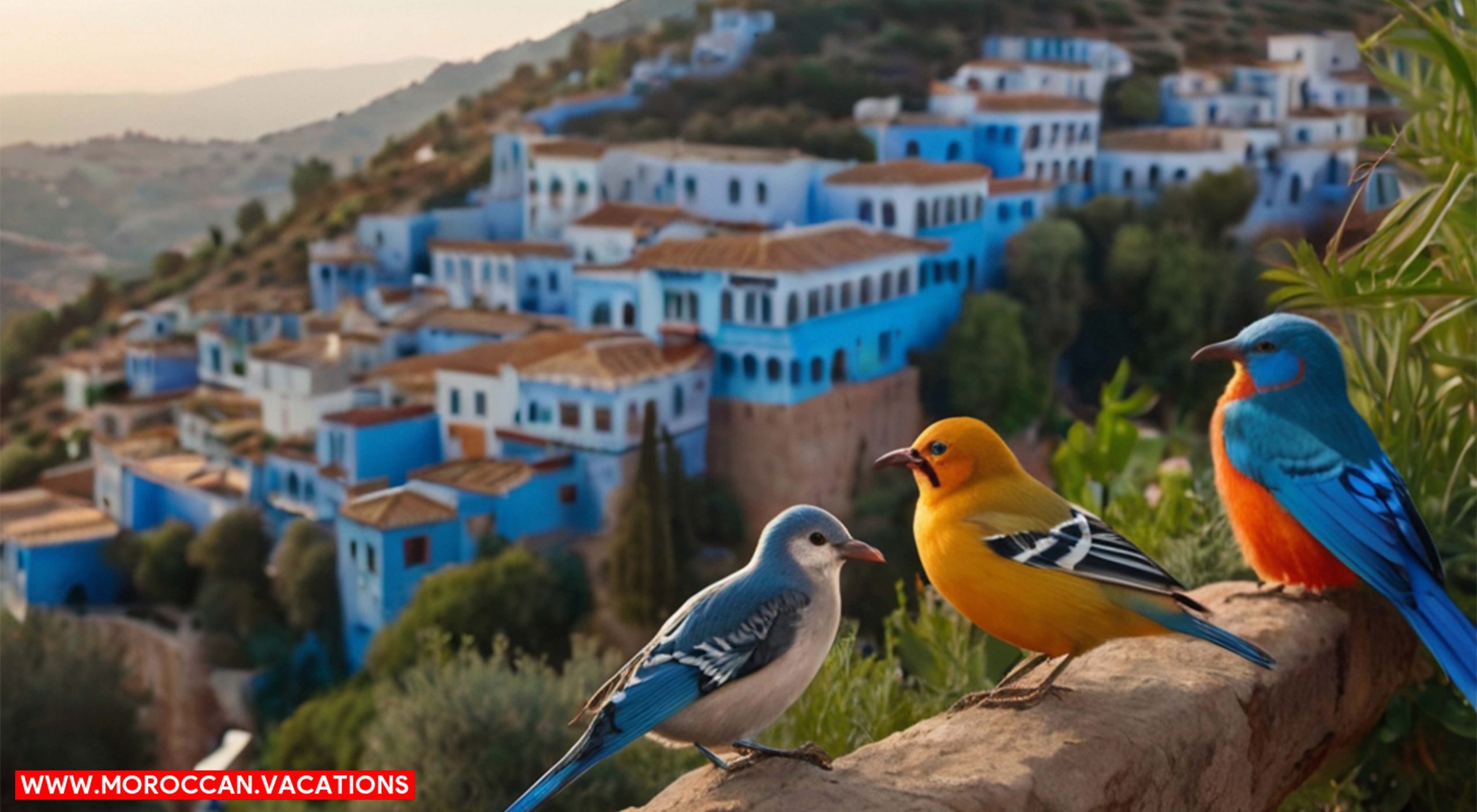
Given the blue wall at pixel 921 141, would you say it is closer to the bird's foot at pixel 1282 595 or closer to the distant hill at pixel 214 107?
the distant hill at pixel 214 107

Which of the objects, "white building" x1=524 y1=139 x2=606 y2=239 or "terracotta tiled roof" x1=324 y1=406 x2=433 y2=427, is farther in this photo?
"white building" x1=524 y1=139 x2=606 y2=239

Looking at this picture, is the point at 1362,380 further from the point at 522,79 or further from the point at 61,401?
the point at 522,79

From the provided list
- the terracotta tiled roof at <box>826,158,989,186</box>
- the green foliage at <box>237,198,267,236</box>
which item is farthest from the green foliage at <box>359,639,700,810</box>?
the green foliage at <box>237,198,267,236</box>

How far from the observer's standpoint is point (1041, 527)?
3.62 ft

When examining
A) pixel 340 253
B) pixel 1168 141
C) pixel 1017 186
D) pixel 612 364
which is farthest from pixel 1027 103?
pixel 340 253

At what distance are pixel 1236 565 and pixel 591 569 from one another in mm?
8594

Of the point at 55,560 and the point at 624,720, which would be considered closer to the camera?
the point at 624,720

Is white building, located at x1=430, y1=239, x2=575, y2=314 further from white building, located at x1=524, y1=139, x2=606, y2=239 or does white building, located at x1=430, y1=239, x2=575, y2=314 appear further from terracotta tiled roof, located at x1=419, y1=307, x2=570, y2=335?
white building, located at x1=524, y1=139, x2=606, y2=239

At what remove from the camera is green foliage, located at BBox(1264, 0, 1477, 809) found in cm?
151

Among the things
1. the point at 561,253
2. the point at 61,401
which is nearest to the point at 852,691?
the point at 561,253

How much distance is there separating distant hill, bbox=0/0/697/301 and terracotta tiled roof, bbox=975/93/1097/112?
4305mm

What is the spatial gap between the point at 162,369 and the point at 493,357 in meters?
4.10

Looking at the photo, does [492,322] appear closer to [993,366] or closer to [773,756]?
[993,366]

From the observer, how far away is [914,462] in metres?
1.11
